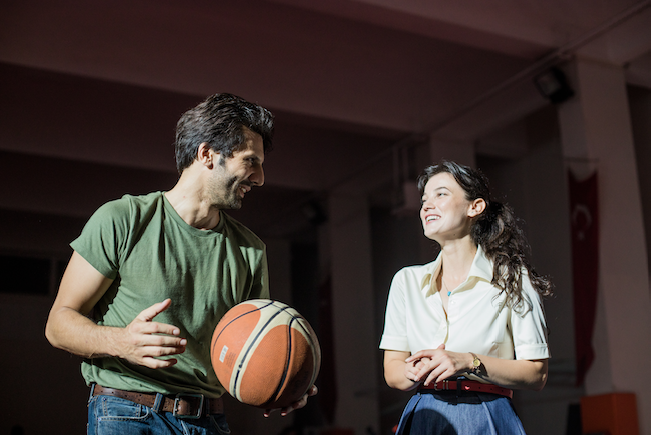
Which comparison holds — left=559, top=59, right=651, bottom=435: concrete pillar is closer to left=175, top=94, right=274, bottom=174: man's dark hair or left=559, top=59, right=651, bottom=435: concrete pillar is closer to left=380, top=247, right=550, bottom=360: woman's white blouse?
left=380, top=247, right=550, bottom=360: woman's white blouse

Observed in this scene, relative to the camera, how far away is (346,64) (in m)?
7.22

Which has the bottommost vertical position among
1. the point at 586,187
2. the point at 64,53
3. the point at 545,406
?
the point at 545,406

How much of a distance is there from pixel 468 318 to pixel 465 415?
322 millimetres

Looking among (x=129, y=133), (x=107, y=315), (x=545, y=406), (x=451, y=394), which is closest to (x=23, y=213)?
(x=129, y=133)

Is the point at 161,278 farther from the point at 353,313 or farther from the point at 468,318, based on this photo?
the point at 353,313

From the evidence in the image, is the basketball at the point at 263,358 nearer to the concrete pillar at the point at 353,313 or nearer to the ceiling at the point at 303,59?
the ceiling at the point at 303,59

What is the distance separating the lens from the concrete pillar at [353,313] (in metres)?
9.56

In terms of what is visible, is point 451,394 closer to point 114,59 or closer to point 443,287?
point 443,287

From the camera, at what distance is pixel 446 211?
2.25 meters

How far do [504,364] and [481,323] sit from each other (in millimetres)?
174

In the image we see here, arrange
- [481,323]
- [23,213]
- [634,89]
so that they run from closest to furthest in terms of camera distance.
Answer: [481,323] → [23,213] → [634,89]

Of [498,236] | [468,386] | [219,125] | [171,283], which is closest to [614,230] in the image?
[498,236]

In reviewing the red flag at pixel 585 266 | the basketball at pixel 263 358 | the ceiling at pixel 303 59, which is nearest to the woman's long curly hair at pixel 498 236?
the basketball at pixel 263 358

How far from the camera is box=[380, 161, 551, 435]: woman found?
6.30 ft
